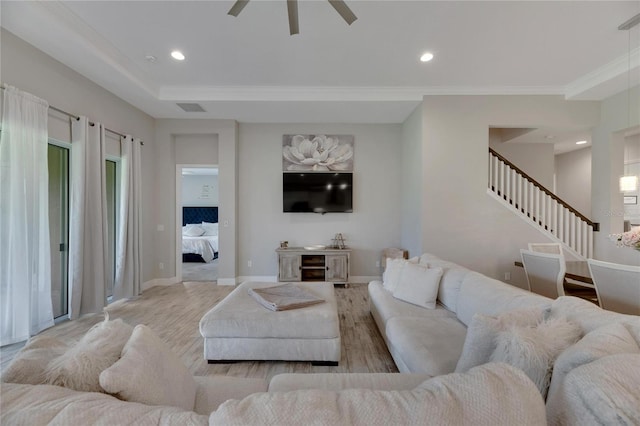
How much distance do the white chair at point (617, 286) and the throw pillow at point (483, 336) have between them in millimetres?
1185

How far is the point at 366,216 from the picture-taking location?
5016 millimetres

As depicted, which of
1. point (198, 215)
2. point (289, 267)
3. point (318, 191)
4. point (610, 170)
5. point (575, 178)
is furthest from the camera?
point (198, 215)

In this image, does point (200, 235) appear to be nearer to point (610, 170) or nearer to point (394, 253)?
point (394, 253)

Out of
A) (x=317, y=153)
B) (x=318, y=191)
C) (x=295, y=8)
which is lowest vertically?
(x=318, y=191)

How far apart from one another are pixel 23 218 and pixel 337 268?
152 inches

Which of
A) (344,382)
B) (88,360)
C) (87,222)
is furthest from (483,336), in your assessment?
(87,222)

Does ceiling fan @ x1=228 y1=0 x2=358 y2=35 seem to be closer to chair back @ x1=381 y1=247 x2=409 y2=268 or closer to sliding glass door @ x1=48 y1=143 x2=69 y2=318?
sliding glass door @ x1=48 y1=143 x2=69 y2=318

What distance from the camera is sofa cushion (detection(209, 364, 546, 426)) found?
0.63m

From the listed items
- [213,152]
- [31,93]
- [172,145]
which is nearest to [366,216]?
[213,152]

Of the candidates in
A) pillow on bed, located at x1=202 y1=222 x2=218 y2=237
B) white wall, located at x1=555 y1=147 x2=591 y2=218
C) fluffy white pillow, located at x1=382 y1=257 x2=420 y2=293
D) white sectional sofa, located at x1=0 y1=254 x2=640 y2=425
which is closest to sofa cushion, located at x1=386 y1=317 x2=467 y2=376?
white sectional sofa, located at x1=0 y1=254 x2=640 y2=425

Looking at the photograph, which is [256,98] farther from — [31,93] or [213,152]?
[31,93]

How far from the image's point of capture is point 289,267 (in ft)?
15.2

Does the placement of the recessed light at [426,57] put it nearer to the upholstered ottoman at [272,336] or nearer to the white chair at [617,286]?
the white chair at [617,286]

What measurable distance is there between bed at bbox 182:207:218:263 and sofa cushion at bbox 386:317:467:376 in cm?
586
